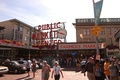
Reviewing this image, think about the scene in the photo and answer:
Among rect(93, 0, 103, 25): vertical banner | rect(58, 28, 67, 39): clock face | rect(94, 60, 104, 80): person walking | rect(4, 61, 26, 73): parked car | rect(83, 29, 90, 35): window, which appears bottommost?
rect(4, 61, 26, 73): parked car

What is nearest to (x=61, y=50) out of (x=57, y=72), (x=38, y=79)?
(x=38, y=79)

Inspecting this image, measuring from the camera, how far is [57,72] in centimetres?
1096

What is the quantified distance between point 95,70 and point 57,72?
2.41 metres

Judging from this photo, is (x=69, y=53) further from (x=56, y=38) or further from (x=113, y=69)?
(x=113, y=69)

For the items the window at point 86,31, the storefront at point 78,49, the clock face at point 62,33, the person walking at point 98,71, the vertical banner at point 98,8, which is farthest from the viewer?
the window at point 86,31

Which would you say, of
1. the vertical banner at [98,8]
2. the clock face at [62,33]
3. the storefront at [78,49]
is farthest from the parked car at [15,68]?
the clock face at [62,33]

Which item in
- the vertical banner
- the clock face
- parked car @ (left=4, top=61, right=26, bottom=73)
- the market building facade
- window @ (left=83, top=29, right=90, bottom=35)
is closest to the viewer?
the vertical banner

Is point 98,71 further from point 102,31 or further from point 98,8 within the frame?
point 102,31

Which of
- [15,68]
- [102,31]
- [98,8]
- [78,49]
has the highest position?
[102,31]

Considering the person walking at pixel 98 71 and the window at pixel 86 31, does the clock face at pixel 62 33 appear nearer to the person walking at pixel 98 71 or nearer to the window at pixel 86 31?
the window at pixel 86 31

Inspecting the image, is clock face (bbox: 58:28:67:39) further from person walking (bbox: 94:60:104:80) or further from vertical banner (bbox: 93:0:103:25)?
person walking (bbox: 94:60:104:80)

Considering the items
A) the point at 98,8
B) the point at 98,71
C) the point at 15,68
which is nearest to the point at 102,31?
the point at 15,68

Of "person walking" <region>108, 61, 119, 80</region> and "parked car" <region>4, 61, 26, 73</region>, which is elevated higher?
"person walking" <region>108, 61, 119, 80</region>

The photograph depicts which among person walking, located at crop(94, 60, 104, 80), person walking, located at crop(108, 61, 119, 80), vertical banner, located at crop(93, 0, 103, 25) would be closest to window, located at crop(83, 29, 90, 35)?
vertical banner, located at crop(93, 0, 103, 25)
